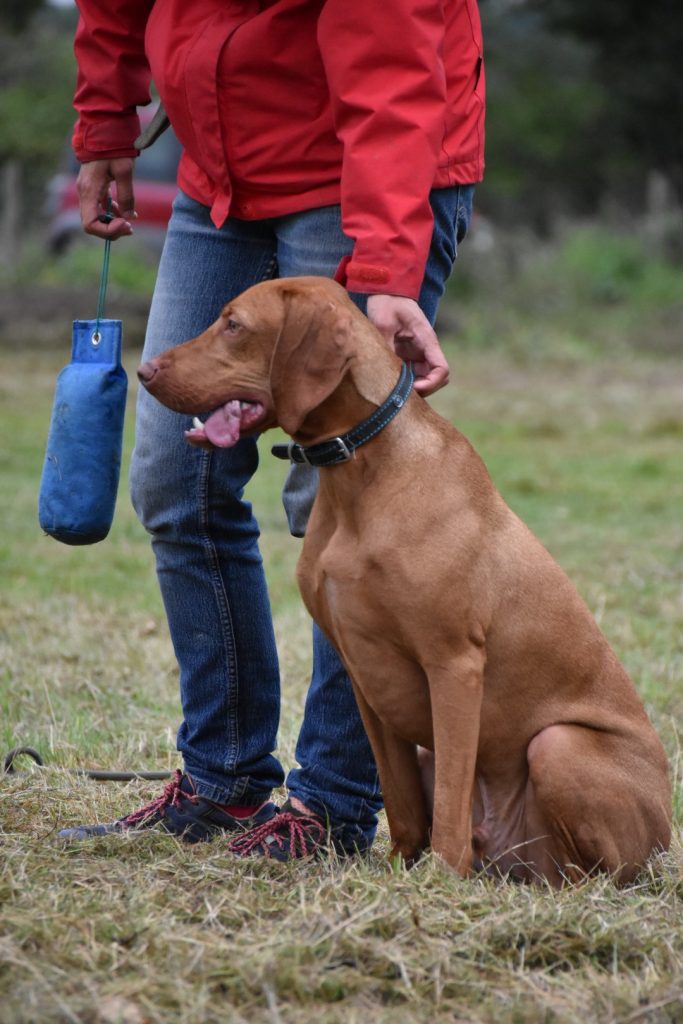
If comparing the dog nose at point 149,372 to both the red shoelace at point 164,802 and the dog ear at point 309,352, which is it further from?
the red shoelace at point 164,802

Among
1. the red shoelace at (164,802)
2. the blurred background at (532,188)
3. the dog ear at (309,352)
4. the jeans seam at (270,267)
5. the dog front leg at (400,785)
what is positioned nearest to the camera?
the dog ear at (309,352)

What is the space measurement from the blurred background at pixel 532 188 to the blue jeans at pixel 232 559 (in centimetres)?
1013

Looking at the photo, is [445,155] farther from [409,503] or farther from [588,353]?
[588,353]

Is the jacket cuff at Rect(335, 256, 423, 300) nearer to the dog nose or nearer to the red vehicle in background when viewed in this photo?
the dog nose

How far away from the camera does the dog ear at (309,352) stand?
290cm

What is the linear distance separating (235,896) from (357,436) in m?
0.99

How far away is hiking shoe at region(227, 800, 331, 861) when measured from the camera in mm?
3277

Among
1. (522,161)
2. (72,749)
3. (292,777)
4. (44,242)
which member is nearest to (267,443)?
(72,749)

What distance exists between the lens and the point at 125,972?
2.45 metres

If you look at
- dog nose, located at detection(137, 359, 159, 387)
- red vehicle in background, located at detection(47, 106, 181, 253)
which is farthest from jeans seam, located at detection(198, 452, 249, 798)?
red vehicle in background, located at detection(47, 106, 181, 253)

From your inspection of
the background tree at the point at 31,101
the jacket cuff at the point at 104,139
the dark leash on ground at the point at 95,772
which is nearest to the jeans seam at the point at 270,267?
the jacket cuff at the point at 104,139

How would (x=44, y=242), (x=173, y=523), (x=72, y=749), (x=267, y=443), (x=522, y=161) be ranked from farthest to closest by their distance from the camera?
(x=522, y=161)
(x=44, y=242)
(x=267, y=443)
(x=72, y=749)
(x=173, y=523)

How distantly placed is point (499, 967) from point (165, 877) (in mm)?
810

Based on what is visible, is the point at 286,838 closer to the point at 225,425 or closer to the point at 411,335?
the point at 225,425
